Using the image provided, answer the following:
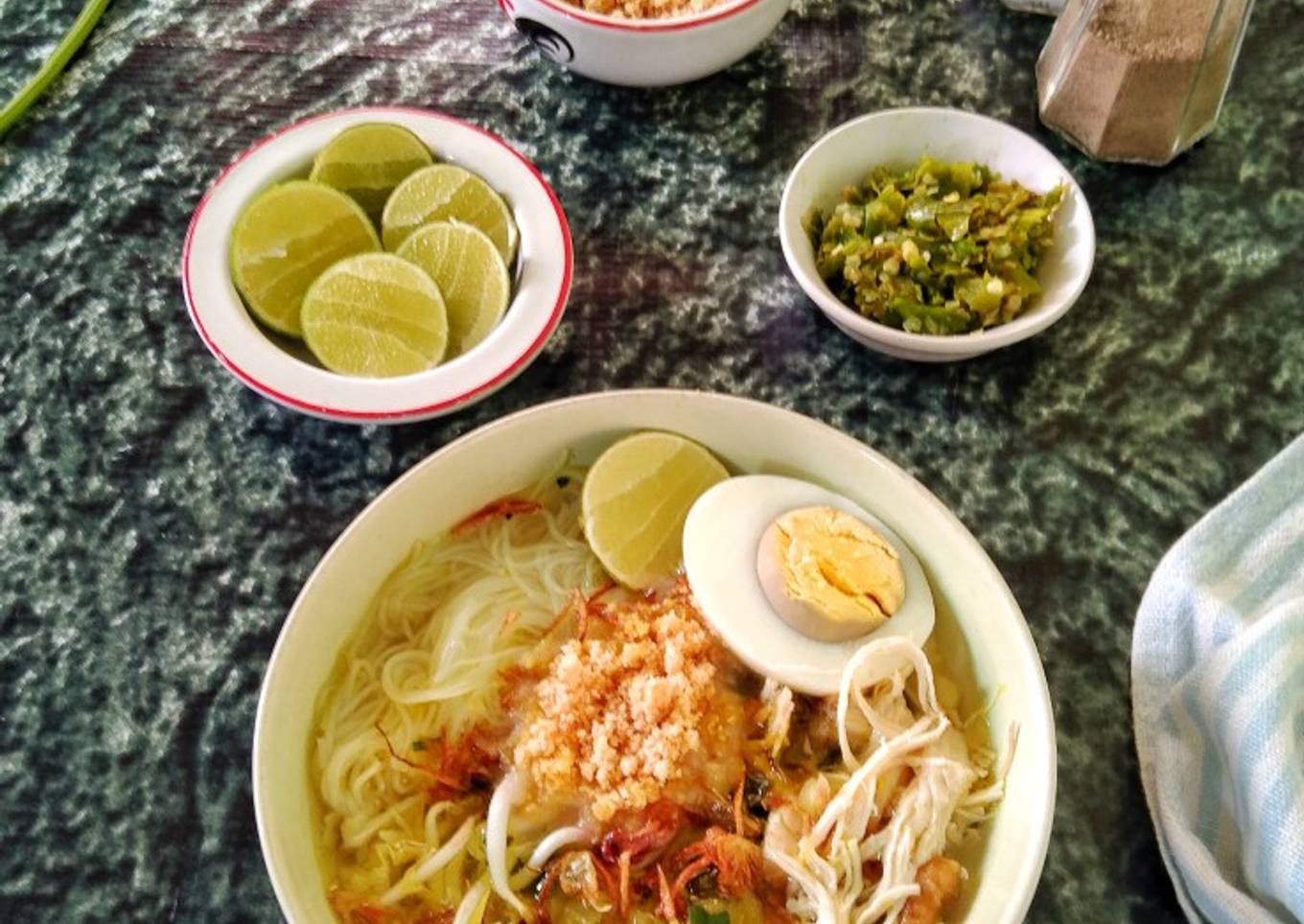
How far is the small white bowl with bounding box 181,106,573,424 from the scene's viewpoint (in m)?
1.40

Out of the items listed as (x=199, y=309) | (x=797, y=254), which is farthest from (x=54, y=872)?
(x=797, y=254)

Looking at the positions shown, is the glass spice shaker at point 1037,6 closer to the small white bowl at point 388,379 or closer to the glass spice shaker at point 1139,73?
the glass spice shaker at point 1139,73

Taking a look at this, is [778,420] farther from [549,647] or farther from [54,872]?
[54,872]

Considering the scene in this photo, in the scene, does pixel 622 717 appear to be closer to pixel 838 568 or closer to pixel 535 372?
pixel 838 568

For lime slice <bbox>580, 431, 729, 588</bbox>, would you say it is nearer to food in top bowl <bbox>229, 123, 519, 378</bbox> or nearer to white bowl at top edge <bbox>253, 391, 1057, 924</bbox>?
white bowl at top edge <bbox>253, 391, 1057, 924</bbox>

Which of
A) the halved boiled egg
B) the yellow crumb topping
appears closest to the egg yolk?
the halved boiled egg

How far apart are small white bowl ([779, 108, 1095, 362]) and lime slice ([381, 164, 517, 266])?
38 cm

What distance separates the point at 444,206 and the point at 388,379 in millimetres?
287

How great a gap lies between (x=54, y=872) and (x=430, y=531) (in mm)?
529

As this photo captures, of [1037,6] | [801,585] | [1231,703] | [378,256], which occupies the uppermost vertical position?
[1037,6]

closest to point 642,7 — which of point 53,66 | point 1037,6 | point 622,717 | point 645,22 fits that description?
point 645,22

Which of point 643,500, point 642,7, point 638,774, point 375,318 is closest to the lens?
point 638,774

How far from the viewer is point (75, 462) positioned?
1480mm

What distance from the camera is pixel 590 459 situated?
139 centimetres
